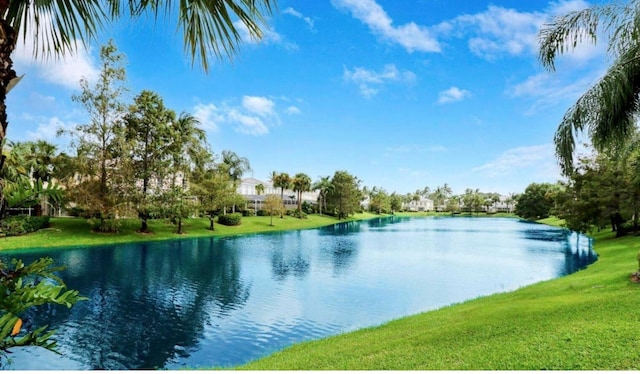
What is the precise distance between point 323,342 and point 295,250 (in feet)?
68.5

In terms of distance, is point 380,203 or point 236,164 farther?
point 380,203

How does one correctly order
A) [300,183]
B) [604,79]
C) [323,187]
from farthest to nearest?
[323,187]
[300,183]
[604,79]

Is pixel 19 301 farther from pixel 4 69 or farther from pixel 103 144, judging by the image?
pixel 103 144

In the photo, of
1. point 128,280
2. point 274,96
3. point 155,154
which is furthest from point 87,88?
point 274,96

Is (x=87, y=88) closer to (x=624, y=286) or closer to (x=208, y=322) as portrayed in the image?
(x=208, y=322)

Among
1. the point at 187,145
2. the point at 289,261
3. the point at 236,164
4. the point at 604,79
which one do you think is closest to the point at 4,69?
the point at 604,79

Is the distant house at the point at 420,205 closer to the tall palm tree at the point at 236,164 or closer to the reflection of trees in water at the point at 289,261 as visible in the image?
the tall palm tree at the point at 236,164

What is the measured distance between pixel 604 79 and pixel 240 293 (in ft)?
44.9

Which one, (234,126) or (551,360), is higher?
(234,126)

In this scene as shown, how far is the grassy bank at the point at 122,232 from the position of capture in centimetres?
2814

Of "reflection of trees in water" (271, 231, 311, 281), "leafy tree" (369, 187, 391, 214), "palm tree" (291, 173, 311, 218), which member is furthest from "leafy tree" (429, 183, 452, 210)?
"reflection of trees in water" (271, 231, 311, 281)

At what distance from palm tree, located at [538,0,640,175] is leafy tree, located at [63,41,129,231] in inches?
1247

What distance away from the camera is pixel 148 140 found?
36.8 meters

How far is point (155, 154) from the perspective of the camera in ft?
120
